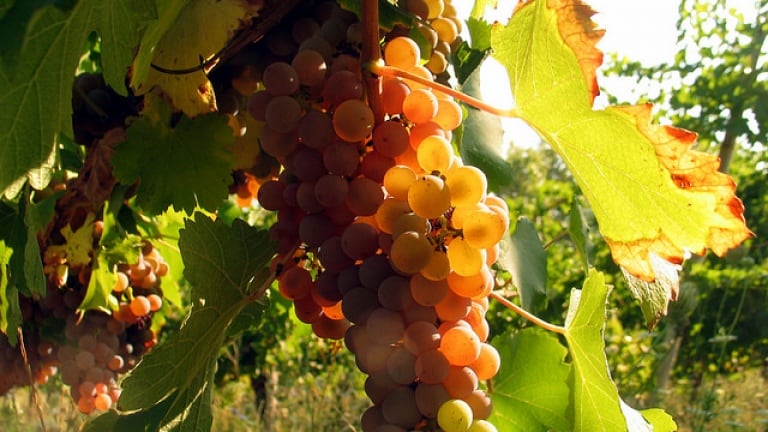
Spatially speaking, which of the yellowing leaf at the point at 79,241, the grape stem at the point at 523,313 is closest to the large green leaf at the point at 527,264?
the grape stem at the point at 523,313

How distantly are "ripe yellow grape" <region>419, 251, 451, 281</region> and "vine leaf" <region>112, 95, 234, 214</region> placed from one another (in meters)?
0.49

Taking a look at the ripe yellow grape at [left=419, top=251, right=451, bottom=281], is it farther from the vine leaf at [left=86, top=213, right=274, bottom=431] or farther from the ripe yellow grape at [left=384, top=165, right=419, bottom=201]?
the vine leaf at [left=86, top=213, right=274, bottom=431]

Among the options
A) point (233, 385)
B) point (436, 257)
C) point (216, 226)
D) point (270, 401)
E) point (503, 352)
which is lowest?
point (233, 385)

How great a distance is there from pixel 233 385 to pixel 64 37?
19.9 ft

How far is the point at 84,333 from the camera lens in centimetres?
159

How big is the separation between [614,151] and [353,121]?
0.28 m

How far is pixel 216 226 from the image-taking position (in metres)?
0.84

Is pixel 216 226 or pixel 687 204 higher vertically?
pixel 687 204

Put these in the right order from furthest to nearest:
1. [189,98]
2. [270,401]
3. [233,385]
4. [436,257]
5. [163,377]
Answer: [233,385] < [270,401] < [189,98] < [163,377] < [436,257]

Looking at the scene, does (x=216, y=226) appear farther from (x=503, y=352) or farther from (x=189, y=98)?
(x=503, y=352)

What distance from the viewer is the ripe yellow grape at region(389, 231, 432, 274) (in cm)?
65

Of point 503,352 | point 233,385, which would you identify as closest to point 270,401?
point 233,385

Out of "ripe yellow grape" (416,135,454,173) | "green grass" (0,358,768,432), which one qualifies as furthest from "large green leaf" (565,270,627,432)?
"green grass" (0,358,768,432)

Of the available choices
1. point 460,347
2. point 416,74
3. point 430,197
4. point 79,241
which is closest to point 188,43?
point 416,74
